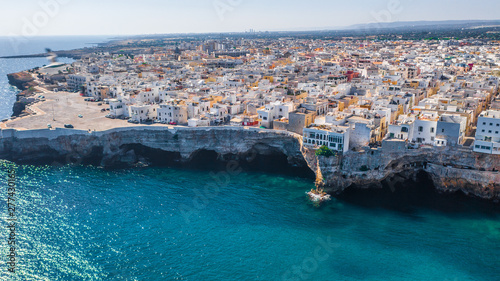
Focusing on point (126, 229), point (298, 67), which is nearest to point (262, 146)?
point (126, 229)

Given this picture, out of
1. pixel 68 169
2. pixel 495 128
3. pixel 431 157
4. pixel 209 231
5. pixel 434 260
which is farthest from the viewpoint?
pixel 68 169

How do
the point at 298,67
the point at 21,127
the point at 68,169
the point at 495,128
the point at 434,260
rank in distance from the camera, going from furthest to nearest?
the point at 298,67 → the point at 21,127 → the point at 68,169 → the point at 495,128 → the point at 434,260

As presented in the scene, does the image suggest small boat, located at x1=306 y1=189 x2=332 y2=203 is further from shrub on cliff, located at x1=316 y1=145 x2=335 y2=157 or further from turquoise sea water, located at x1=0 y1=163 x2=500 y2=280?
shrub on cliff, located at x1=316 y1=145 x2=335 y2=157

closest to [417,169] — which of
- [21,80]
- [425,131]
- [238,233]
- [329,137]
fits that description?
[425,131]

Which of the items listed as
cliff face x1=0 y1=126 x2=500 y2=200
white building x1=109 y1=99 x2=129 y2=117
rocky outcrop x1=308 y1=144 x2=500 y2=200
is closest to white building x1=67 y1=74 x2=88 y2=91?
white building x1=109 y1=99 x2=129 y2=117

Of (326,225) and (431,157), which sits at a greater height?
(431,157)

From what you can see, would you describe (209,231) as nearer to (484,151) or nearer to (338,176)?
(338,176)

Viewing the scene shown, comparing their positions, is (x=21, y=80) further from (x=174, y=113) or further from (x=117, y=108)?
(x=174, y=113)
